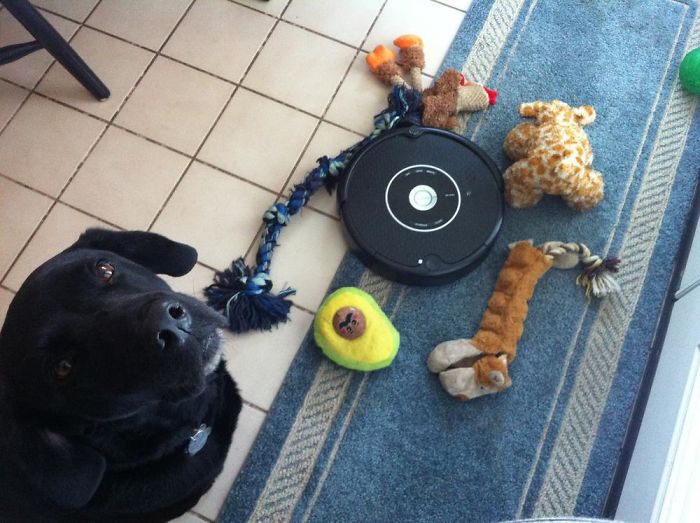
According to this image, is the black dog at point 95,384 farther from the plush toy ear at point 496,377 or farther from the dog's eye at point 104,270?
the plush toy ear at point 496,377

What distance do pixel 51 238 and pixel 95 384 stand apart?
868 millimetres

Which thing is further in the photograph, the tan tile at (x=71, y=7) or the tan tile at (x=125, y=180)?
the tan tile at (x=71, y=7)

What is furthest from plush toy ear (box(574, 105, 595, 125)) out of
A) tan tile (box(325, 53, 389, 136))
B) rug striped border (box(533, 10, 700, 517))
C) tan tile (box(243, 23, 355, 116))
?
tan tile (box(243, 23, 355, 116))

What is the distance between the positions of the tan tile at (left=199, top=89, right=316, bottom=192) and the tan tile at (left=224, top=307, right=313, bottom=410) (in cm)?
39

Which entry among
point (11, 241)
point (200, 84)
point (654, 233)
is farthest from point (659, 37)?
point (11, 241)

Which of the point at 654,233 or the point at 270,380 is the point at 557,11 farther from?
the point at 270,380

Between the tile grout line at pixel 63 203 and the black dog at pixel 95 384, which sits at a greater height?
the tile grout line at pixel 63 203

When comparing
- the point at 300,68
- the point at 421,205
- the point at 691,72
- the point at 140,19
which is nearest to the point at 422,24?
the point at 300,68

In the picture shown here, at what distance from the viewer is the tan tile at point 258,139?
1604 mm

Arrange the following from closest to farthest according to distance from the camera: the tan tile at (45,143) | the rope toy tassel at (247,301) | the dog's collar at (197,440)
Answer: the dog's collar at (197,440) < the rope toy tassel at (247,301) < the tan tile at (45,143)

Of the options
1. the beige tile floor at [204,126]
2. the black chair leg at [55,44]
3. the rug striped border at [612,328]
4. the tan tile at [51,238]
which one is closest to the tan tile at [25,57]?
the beige tile floor at [204,126]

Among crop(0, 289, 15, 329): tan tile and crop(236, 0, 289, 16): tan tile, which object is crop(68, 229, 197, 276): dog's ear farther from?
crop(236, 0, 289, 16): tan tile

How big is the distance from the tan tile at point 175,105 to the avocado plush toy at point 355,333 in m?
0.65

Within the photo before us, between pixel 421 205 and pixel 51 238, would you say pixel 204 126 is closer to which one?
pixel 51 238
